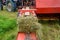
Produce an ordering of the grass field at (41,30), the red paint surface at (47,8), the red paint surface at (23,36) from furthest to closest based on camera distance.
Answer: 1. the red paint surface at (47,8)
2. the grass field at (41,30)
3. the red paint surface at (23,36)

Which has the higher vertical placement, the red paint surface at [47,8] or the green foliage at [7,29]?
the red paint surface at [47,8]

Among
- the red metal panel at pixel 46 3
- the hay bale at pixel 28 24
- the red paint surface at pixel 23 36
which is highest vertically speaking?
the red metal panel at pixel 46 3

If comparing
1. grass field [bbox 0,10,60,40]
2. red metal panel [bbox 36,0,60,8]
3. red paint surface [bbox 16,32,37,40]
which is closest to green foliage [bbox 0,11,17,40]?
grass field [bbox 0,10,60,40]

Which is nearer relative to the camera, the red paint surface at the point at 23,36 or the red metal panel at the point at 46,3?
the red paint surface at the point at 23,36

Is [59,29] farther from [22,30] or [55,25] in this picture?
[22,30]

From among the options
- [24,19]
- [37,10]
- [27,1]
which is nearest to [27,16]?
[24,19]

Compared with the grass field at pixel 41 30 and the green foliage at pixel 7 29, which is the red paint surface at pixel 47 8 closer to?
the grass field at pixel 41 30

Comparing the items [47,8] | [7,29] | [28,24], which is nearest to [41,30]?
[47,8]

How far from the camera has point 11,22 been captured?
4645 millimetres

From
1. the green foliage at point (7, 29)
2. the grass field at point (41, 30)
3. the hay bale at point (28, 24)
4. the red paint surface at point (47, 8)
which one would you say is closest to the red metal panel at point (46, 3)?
the red paint surface at point (47, 8)

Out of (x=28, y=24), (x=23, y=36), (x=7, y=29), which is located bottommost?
(x=7, y=29)

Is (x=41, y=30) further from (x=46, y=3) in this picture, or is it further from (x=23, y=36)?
(x=23, y=36)

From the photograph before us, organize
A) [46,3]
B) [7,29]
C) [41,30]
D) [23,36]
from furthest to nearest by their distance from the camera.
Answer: [46,3] → [7,29] → [41,30] → [23,36]

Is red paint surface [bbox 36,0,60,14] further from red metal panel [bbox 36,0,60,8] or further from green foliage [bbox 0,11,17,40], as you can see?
green foliage [bbox 0,11,17,40]
